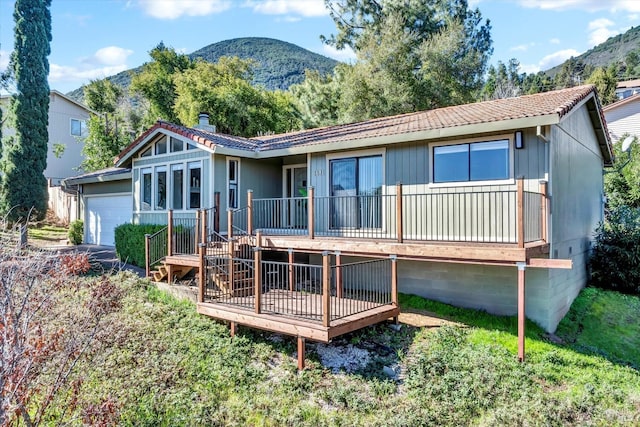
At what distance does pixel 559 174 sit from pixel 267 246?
687 cm

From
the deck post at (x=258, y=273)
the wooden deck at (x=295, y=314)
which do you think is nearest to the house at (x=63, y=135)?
the wooden deck at (x=295, y=314)

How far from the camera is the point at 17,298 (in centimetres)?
602

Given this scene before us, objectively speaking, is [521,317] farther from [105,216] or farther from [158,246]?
[105,216]

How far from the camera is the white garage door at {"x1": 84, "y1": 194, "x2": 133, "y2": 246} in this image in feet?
55.0

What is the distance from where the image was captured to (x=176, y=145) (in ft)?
43.4

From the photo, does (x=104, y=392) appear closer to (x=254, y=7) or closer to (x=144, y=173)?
(x=144, y=173)

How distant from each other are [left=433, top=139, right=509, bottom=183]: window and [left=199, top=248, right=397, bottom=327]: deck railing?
235 centimetres

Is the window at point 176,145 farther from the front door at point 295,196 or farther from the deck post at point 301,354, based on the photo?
the deck post at point 301,354

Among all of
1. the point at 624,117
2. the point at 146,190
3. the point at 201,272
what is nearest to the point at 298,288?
the point at 201,272

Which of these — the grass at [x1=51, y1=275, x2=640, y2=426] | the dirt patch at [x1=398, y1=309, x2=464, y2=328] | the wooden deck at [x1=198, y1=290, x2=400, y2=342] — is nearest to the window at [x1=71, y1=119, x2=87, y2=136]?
the grass at [x1=51, y1=275, x2=640, y2=426]

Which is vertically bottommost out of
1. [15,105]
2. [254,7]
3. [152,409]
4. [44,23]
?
[152,409]

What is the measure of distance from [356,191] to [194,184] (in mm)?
5151

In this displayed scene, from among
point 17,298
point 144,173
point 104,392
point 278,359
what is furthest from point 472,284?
point 144,173

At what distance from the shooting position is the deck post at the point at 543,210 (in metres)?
7.75
